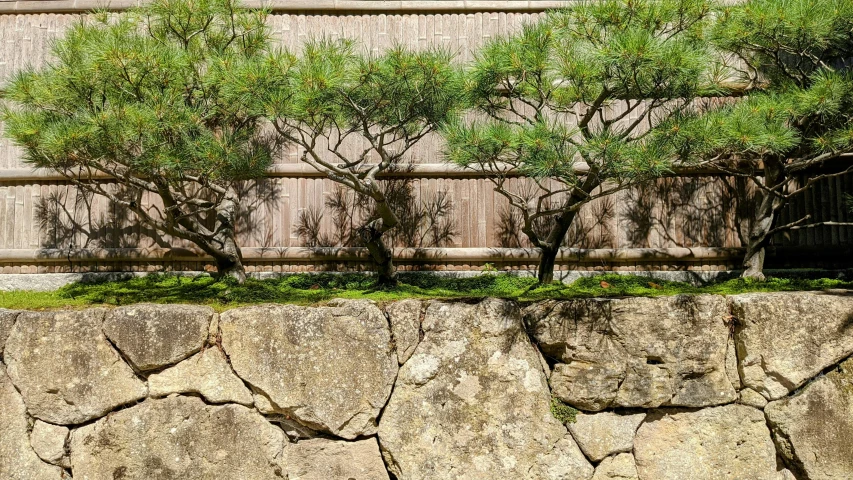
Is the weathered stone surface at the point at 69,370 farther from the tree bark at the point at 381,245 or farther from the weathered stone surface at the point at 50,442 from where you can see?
the tree bark at the point at 381,245

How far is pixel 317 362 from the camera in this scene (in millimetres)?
4168

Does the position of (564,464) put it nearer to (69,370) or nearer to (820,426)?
(820,426)

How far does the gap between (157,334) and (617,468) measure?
2731 mm

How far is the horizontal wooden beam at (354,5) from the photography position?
5883 millimetres

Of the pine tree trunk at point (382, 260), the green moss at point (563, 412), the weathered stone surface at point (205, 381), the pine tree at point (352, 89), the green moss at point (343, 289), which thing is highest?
the pine tree at point (352, 89)

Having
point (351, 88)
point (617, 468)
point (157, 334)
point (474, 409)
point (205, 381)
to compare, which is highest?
point (351, 88)

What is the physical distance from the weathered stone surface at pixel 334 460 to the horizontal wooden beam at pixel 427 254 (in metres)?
1.81

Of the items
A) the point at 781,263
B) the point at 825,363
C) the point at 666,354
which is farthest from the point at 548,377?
the point at 781,263

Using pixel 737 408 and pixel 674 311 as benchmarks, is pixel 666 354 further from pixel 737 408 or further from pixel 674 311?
pixel 737 408

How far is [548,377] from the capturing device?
4285mm

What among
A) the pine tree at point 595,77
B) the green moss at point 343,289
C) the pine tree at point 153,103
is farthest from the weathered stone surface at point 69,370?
the pine tree at point 595,77

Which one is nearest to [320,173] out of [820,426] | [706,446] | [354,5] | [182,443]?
[354,5]

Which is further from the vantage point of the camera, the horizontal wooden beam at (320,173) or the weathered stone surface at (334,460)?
the horizontal wooden beam at (320,173)

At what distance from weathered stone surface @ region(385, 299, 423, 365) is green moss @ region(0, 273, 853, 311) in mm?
160
